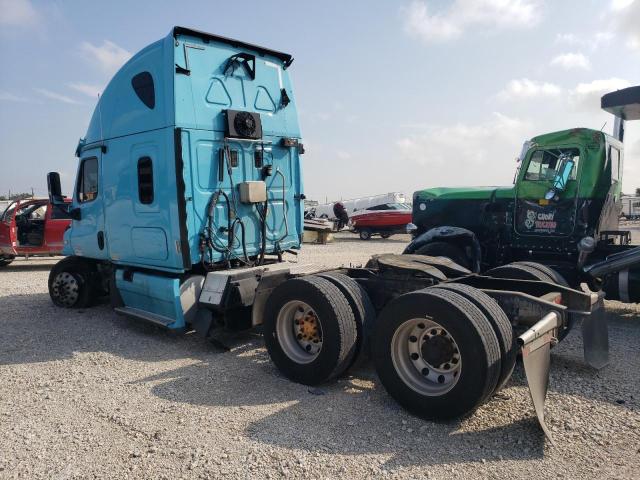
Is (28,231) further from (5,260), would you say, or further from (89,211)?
(89,211)

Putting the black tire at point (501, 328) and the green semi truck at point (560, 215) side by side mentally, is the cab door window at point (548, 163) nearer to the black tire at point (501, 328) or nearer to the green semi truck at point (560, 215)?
the green semi truck at point (560, 215)

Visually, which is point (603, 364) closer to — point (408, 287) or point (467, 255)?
point (408, 287)

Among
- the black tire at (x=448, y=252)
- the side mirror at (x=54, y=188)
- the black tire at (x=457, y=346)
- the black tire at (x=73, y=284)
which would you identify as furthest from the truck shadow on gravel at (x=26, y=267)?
the black tire at (x=457, y=346)

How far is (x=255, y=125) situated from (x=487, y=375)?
4.35m

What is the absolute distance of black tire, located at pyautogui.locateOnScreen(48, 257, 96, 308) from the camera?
25.7 ft

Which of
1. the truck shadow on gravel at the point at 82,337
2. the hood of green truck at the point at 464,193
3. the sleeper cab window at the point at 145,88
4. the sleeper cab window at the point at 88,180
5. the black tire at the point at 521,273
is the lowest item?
the truck shadow on gravel at the point at 82,337

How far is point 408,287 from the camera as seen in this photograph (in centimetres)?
466

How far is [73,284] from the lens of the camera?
782 cm

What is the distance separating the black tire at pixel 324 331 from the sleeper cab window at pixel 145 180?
2499 mm

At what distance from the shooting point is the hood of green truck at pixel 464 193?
8656 mm

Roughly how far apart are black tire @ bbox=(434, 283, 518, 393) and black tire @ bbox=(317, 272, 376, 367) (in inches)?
40.6

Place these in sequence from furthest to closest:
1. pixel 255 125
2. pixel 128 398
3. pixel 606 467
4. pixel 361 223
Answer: pixel 361 223
pixel 255 125
pixel 128 398
pixel 606 467

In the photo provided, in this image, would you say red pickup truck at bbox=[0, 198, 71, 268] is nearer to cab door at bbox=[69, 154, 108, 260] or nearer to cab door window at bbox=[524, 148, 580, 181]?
cab door at bbox=[69, 154, 108, 260]

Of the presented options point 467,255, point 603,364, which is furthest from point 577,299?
point 467,255
